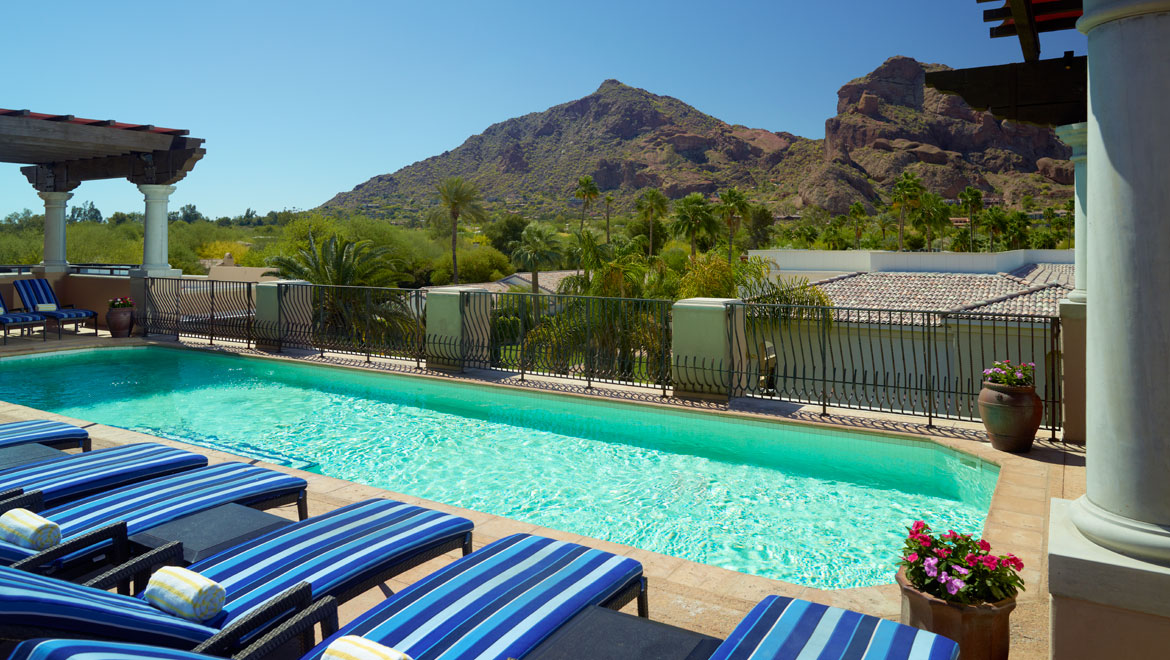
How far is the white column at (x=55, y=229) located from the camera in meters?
16.7

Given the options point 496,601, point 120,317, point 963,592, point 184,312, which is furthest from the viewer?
point 184,312

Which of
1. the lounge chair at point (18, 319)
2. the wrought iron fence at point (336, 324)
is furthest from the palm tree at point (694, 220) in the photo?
the lounge chair at point (18, 319)

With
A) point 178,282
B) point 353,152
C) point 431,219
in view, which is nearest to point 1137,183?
point 178,282

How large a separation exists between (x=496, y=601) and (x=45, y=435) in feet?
14.3

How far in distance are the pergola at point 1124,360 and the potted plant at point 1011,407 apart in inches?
172

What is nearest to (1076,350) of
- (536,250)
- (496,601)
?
(496,601)

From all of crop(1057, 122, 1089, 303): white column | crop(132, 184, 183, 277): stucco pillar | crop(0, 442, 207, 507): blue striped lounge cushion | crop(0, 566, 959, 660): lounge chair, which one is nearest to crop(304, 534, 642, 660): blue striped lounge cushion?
crop(0, 566, 959, 660): lounge chair

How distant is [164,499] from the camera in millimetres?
3703

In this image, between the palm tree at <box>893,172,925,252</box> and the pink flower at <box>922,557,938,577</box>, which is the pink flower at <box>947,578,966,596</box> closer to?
the pink flower at <box>922,557,938,577</box>

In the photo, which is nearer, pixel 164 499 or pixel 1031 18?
pixel 164 499

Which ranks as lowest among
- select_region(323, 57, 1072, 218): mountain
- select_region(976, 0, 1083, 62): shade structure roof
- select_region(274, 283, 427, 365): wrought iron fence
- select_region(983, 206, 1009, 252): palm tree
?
select_region(274, 283, 427, 365): wrought iron fence

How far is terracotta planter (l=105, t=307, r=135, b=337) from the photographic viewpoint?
13906 millimetres

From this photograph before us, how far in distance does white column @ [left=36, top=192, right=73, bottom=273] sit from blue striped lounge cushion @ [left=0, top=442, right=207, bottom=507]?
49.1 feet

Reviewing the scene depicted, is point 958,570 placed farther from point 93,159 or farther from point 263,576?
point 93,159
